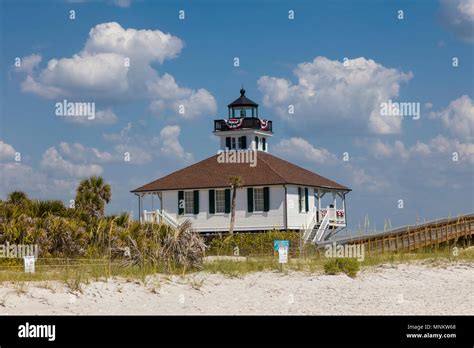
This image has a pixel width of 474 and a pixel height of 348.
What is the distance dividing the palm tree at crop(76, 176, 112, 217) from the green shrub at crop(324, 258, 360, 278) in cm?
1767

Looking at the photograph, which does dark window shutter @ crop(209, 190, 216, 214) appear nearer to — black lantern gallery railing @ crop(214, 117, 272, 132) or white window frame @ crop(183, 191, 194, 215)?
white window frame @ crop(183, 191, 194, 215)

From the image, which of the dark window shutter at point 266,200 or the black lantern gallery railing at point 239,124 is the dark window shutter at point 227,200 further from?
the black lantern gallery railing at point 239,124

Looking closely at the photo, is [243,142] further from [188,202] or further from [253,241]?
[253,241]

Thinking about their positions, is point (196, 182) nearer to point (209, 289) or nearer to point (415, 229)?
point (415, 229)

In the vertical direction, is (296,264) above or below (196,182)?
below

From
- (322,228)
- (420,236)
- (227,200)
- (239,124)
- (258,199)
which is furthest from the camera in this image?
(239,124)

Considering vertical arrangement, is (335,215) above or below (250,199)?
below

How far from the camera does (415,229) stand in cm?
3638

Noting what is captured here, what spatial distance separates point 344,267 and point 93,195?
19397 mm

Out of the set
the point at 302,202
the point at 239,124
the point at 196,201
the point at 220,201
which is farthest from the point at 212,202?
the point at 239,124

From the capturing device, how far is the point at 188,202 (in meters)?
47.8

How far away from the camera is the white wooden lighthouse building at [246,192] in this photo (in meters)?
45.7
